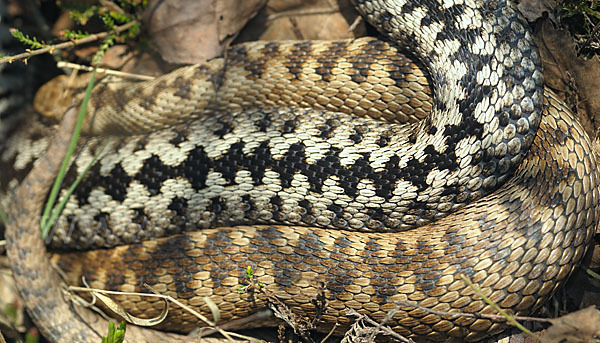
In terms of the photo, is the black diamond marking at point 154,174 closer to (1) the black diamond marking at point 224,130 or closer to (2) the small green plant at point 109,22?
(1) the black diamond marking at point 224,130

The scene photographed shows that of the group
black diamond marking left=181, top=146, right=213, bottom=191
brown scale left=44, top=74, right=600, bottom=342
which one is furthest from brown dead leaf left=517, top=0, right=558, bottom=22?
black diamond marking left=181, top=146, right=213, bottom=191

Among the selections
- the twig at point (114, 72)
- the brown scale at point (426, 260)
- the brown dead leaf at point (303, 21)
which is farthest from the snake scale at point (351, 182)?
the brown dead leaf at point (303, 21)

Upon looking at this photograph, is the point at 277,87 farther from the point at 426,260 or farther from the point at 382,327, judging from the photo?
the point at 382,327

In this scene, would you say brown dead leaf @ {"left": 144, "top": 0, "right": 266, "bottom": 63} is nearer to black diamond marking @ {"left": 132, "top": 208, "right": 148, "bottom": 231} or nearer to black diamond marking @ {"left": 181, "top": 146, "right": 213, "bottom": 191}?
black diamond marking @ {"left": 181, "top": 146, "right": 213, "bottom": 191}

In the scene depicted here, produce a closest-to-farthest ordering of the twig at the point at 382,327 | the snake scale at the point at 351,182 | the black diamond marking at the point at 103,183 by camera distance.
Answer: the twig at the point at 382,327, the snake scale at the point at 351,182, the black diamond marking at the point at 103,183

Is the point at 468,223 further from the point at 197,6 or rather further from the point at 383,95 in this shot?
the point at 197,6

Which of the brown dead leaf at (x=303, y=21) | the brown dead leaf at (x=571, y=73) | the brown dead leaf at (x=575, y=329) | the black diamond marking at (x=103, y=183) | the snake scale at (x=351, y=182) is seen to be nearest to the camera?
the brown dead leaf at (x=575, y=329)

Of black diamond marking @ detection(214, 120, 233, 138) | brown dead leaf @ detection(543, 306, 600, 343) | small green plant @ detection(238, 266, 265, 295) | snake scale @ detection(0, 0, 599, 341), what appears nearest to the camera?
brown dead leaf @ detection(543, 306, 600, 343)
